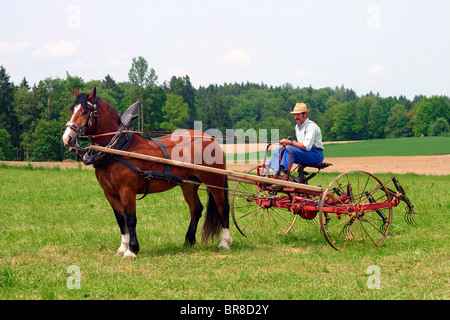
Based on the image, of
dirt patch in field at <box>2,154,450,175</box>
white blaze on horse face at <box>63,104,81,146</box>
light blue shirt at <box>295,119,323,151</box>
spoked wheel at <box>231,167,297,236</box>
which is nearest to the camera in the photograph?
white blaze on horse face at <box>63,104,81,146</box>

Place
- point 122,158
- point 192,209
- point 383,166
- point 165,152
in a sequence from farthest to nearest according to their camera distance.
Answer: point 383,166
point 192,209
point 165,152
point 122,158

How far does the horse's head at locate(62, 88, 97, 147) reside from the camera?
706 cm

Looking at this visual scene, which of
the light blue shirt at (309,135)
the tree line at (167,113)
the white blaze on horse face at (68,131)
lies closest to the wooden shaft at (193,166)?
the white blaze on horse face at (68,131)

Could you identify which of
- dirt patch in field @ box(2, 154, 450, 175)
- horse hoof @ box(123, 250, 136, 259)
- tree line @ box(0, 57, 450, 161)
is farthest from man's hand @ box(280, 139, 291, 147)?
tree line @ box(0, 57, 450, 161)

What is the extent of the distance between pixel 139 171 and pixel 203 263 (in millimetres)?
1793

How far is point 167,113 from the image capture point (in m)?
66.8

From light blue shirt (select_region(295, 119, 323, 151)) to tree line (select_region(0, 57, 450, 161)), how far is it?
43278mm

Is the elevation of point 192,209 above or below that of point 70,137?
below

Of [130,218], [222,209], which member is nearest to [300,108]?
[222,209]

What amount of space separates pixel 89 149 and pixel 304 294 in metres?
3.97

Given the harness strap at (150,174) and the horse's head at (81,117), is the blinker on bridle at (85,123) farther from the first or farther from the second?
the harness strap at (150,174)

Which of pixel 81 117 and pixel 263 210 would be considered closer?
pixel 81 117

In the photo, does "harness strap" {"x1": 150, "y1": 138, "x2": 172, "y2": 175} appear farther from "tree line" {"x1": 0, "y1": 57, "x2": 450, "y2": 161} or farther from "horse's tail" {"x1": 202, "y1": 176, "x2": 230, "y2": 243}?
"tree line" {"x1": 0, "y1": 57, "x2": 450, "y2": 161}

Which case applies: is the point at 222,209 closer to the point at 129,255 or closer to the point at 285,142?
the point at 285,142
